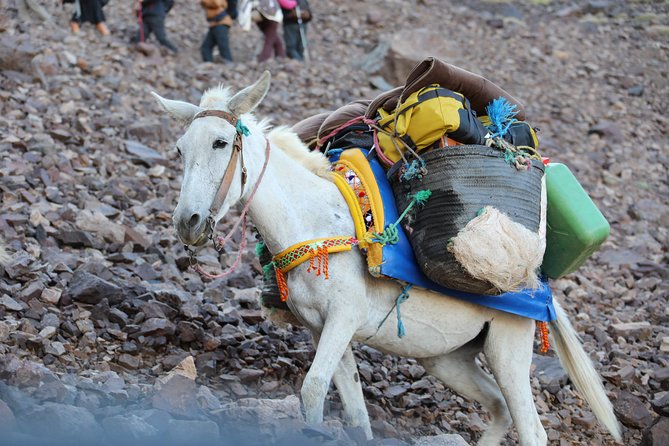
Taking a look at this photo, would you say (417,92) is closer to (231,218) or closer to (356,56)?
(231,218)

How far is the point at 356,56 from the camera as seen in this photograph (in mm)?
15125

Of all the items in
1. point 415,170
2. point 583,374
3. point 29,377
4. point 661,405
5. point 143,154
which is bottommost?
point 661,405

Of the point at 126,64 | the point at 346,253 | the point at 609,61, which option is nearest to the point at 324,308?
→ the point at 346,253

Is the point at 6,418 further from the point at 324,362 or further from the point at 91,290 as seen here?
the point at 91,290

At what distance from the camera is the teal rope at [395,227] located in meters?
4.53

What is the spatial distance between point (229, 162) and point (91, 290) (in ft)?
6.93

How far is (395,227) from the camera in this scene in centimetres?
462

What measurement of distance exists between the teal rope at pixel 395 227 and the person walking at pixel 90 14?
30.4 ft

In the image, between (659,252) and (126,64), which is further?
(126,64)

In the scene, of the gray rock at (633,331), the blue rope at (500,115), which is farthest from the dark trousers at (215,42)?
the blue rope at (500,115)

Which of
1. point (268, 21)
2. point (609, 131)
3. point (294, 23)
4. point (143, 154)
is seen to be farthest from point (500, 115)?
point (294, 23)

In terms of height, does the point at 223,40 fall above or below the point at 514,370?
above

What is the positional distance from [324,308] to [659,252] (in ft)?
20.7

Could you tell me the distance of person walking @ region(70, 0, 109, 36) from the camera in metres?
12.8
